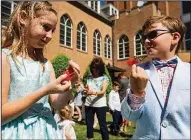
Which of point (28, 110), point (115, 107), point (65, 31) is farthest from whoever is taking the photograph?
point (65, 31)

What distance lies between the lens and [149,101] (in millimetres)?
1049

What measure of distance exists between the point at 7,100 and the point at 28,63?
6.6 inches

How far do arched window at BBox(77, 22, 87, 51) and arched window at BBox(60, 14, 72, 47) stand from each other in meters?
0.84

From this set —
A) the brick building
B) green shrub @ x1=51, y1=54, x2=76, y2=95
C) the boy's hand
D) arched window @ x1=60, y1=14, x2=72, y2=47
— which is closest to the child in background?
green shrub @ x1=51, y1=54, x2=76, y2=95

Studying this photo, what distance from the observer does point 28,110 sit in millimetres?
942

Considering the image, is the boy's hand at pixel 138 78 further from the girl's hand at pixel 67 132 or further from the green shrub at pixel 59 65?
the girl's hand at pixel 67 132

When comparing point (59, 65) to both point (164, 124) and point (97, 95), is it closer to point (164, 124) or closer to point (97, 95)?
point (97, 95)

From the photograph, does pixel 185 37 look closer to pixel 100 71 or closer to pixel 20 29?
pixel 20 29

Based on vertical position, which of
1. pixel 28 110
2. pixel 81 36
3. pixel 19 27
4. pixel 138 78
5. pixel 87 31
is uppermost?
pixel 87 31

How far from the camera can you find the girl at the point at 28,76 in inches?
33.5

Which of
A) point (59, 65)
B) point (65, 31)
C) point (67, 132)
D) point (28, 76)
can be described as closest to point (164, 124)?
point (28, 76)

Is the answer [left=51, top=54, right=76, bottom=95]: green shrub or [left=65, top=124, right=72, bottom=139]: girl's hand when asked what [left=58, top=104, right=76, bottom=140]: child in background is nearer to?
[left=65, top=124, right=72, bottom=139]: girl's hand

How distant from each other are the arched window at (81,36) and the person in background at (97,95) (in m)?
7.90

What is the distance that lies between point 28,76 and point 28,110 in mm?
131
